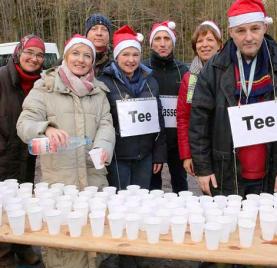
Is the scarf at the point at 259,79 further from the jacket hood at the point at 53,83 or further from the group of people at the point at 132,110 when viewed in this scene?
the jacket hood at the point at 53,83

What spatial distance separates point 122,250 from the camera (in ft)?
7.02

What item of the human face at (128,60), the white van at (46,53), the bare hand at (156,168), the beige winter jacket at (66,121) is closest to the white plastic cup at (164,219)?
the beige winter jacket at (66,121)

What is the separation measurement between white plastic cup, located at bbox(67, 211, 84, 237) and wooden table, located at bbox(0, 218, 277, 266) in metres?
0.03

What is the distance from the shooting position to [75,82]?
3027 mm

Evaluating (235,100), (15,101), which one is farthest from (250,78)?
(15,101)

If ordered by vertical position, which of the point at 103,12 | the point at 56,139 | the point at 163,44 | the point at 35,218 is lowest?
the point at 35,218

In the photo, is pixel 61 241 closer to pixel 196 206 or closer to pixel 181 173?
pixel 196 206

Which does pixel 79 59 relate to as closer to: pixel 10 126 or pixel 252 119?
pixel 10 126

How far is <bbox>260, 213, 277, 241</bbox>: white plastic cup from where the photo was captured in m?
2.19

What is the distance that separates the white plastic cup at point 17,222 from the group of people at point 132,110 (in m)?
0.43

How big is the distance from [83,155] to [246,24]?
1.48 m

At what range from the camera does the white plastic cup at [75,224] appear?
2.27m

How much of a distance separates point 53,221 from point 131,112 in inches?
54.6

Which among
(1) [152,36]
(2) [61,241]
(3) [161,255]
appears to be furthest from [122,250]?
(1) [152,36]
